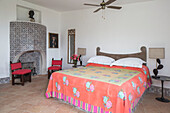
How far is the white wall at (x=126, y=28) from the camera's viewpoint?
3590mm

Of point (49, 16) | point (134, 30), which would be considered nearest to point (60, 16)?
point (49, 16)

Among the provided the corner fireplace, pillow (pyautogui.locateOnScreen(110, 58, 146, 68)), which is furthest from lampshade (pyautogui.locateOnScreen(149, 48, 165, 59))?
the corner fireplace

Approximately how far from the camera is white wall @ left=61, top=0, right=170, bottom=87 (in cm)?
359

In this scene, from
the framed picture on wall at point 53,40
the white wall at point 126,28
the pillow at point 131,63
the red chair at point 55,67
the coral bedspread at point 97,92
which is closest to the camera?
the coral bedspread at point 97,92

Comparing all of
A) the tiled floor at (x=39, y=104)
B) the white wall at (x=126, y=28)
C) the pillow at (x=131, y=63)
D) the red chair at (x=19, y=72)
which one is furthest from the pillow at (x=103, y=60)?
the red chair at (x=19, y=72)

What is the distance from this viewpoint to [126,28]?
4.20 m

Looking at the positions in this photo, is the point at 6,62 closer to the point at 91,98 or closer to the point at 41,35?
the point at 41,35

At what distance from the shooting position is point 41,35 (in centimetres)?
514

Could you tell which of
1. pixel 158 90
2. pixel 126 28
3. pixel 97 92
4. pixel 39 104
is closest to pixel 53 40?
pixel 126 28

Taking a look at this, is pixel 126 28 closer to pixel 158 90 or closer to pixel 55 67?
pixel 158 90

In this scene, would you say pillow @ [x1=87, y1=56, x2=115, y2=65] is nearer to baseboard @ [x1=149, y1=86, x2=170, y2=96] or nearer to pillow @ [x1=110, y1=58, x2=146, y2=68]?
pillow @ [x1=110, y1=58, x2=146, y2=68]

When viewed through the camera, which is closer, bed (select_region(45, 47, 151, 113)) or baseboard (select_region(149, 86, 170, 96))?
bed (select_region(45, 47, 151, 113))

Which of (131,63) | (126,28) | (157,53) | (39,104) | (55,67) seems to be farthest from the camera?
(55,67)

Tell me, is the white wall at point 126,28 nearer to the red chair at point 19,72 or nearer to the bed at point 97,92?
the bed at point 97,92
